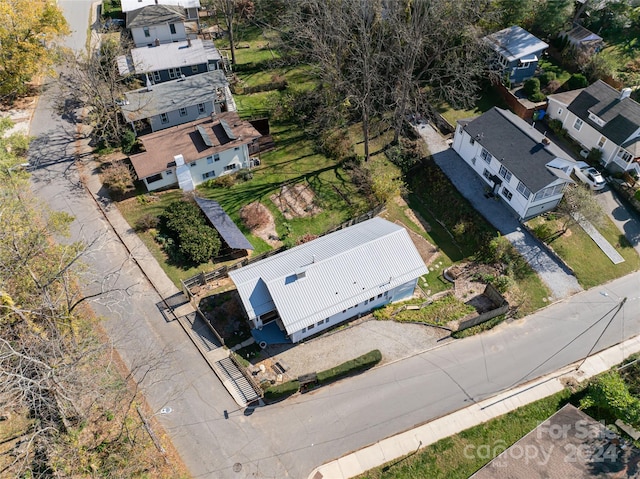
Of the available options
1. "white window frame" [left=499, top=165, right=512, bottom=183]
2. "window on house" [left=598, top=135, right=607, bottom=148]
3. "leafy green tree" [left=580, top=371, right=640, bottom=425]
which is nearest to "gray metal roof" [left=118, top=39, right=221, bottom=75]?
"white window frame" [left=499, top=165, right=512, bottom=183]

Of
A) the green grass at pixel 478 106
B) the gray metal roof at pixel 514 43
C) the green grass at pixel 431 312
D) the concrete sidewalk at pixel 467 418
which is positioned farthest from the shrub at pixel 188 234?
the gray metal roof at pixel 514 43

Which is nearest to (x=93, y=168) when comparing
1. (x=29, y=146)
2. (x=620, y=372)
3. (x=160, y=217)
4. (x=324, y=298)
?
(x=29, y=146)

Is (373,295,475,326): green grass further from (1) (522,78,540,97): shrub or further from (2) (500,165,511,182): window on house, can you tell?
(1) (522,78,540,97): shrub

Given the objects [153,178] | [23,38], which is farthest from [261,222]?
[23,38]

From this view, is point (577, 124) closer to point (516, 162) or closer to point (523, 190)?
point (516, 162)

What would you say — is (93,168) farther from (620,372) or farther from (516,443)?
(620,372)

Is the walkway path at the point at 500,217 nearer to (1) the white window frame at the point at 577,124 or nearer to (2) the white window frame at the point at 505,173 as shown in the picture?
(2) the white window frame at the point at 505,173
